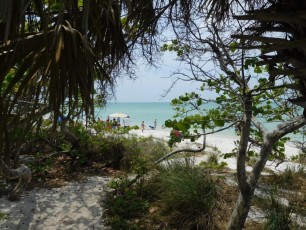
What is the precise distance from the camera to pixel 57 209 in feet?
20.7

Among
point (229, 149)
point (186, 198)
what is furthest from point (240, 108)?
point (229, 149)

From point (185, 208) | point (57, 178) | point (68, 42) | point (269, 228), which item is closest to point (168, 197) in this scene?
point (185, 208)

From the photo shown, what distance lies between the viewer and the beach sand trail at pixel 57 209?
570cm

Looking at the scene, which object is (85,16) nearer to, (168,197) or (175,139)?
(175,139)

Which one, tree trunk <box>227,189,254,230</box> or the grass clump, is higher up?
tree trunk <box>227,189,254,230</box>

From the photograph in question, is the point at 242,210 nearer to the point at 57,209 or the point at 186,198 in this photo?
the point at 186,198

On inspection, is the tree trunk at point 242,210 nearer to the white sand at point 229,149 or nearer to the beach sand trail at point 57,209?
the white sand at point 229,149

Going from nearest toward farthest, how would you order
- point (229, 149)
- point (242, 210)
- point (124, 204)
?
point (242, 210) < point (124, 204) < point (229, 149)

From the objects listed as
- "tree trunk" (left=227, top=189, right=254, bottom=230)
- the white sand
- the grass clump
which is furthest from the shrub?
the grass clump

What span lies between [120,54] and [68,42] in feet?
3.73

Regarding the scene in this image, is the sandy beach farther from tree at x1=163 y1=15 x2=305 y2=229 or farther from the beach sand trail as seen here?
tree at x1=163 y1=15 x2=305 y2=229

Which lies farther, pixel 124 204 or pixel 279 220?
pixel 124 204

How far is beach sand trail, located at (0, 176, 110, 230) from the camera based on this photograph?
5.70 metres

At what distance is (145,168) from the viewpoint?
7086 mm
